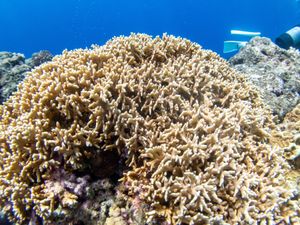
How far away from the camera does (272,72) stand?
19.5 feet

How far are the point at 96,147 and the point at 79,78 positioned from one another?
3.00 ft

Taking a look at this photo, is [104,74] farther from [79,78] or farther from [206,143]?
[206,143]

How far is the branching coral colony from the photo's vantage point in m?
2.77

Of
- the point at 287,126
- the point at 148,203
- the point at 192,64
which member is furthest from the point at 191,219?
the point at 287,126

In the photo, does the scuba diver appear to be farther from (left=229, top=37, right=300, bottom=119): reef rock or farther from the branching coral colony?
the branching coral colony

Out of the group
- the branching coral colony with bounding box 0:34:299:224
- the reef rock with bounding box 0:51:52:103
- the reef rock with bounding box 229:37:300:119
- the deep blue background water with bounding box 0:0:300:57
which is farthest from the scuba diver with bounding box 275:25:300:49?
the deep blue background water with bounding box 0:0:300:57

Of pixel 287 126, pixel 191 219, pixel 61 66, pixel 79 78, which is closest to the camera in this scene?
pixel 191 219

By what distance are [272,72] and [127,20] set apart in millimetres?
92888

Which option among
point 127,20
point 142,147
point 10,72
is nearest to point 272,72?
Answer: point 142,147

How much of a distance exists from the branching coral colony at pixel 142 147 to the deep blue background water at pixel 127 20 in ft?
210

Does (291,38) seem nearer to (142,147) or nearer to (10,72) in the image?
(142,147)

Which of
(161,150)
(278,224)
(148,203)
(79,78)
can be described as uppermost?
(79,78)

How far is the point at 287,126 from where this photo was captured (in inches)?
177

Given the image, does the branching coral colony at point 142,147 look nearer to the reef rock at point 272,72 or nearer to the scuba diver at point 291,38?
the reef rock at point 272,72
